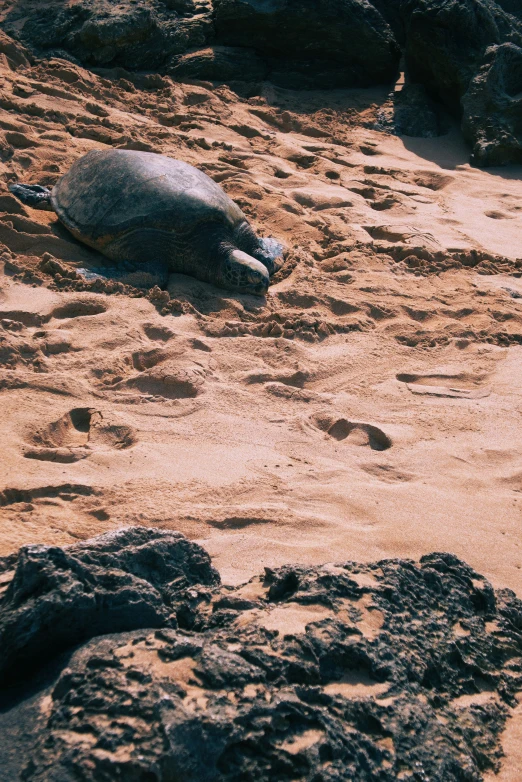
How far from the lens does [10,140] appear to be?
586 cm

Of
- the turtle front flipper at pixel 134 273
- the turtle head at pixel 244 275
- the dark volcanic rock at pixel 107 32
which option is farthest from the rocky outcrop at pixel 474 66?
the turtle front flipper at pixel 134 273

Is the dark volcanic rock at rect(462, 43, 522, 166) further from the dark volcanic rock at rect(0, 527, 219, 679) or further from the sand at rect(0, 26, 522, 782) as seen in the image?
the dark volcanic rock at rect(0, 527, 219, 679)

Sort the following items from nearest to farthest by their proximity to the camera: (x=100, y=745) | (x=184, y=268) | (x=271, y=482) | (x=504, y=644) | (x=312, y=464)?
(x=100, y=745) < (x=504, y=644) < (x=271, y=482) < (x=312, y=464) < (x=184, y=268)

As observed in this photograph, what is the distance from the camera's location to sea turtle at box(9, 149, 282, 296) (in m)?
4.89

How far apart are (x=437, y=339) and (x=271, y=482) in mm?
2028

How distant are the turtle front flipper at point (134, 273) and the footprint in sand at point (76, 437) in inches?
63.0

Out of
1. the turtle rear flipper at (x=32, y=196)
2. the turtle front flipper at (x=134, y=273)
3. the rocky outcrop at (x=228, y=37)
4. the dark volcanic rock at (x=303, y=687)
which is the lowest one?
the turtle front flipper at (x=134, y=273)

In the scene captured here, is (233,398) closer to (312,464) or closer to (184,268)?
(312,464)

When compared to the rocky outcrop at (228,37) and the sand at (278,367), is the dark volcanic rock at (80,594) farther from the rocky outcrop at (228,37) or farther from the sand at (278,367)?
the rocky outcrop at (228,37)

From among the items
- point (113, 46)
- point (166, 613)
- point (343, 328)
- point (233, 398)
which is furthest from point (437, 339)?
point (113, 46)

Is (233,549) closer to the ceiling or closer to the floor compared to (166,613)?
closer to the floor

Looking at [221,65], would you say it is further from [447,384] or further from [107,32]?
[447,384]

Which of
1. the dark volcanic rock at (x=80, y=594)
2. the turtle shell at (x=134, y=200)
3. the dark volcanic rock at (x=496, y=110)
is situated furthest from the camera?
the dark volcanic rock at (x=496, y=110)

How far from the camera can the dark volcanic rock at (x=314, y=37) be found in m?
8.87
